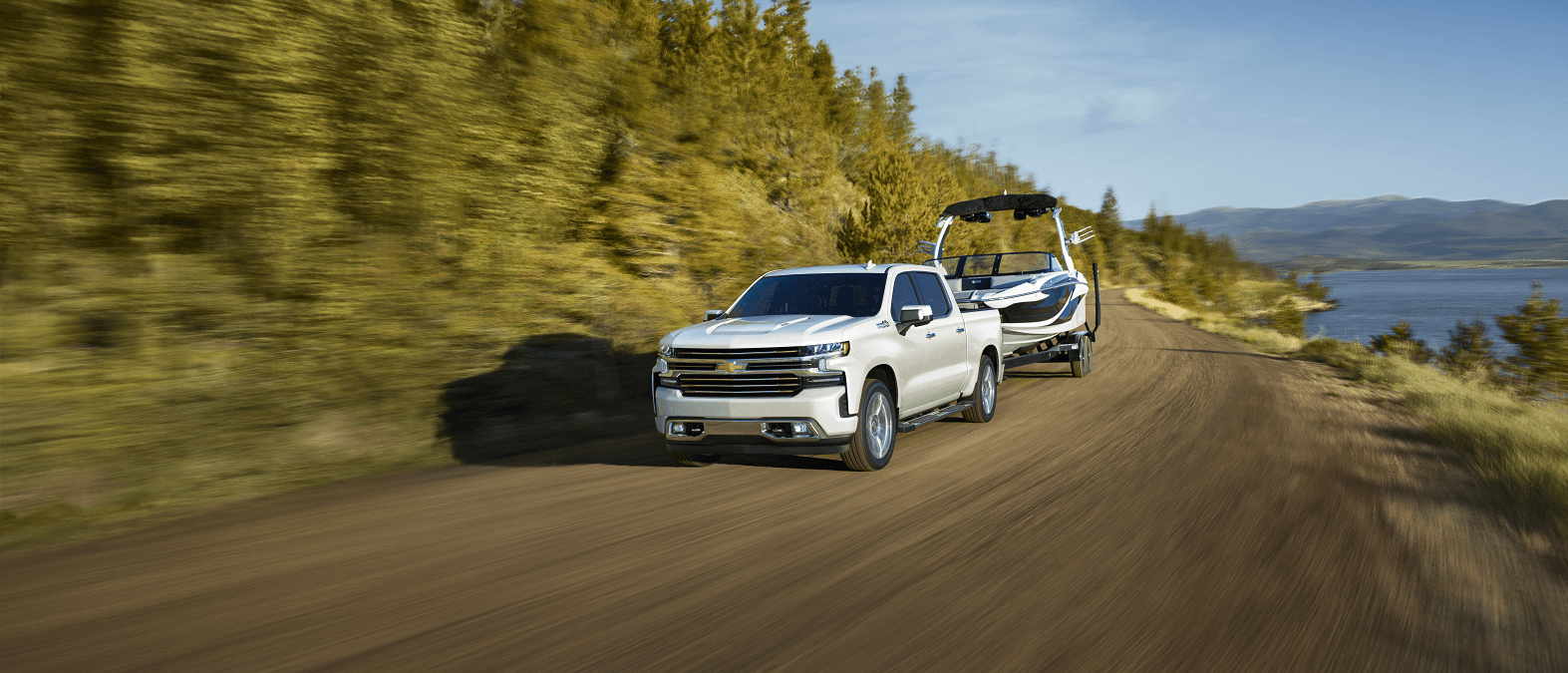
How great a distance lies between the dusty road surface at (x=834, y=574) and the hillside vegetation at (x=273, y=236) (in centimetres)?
83

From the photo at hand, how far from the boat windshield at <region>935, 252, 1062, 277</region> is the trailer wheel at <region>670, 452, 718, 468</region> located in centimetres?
798

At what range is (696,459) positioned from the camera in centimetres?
812

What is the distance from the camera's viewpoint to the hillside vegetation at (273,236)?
262 inches

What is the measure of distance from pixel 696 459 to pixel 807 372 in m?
1.63

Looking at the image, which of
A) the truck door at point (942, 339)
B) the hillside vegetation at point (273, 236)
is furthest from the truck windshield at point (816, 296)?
the hillside vegetation at point (273, 236)

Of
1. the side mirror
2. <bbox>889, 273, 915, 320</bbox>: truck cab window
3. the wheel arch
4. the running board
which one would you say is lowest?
the running board

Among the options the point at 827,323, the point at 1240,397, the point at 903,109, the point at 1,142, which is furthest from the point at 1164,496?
the point at 903,109

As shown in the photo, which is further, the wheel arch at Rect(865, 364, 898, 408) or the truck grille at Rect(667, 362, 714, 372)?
the wheel arch at Rect(865, 364, 898, 408)

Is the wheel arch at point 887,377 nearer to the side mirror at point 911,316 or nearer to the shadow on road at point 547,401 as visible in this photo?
the side mirror at point 911,316

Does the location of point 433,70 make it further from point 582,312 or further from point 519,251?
point 582,312

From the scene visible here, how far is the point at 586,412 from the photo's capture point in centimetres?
1112

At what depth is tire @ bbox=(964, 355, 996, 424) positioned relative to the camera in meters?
10.1

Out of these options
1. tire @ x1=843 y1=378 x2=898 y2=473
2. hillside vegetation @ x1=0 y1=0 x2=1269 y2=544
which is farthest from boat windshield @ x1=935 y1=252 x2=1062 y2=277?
tire @ x1=843 y1=378 x2=898 y2=473

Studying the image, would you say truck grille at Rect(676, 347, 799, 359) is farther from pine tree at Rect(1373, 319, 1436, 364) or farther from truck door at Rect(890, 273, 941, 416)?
pine tree at Rect(1373, 319, 1436, 364)
